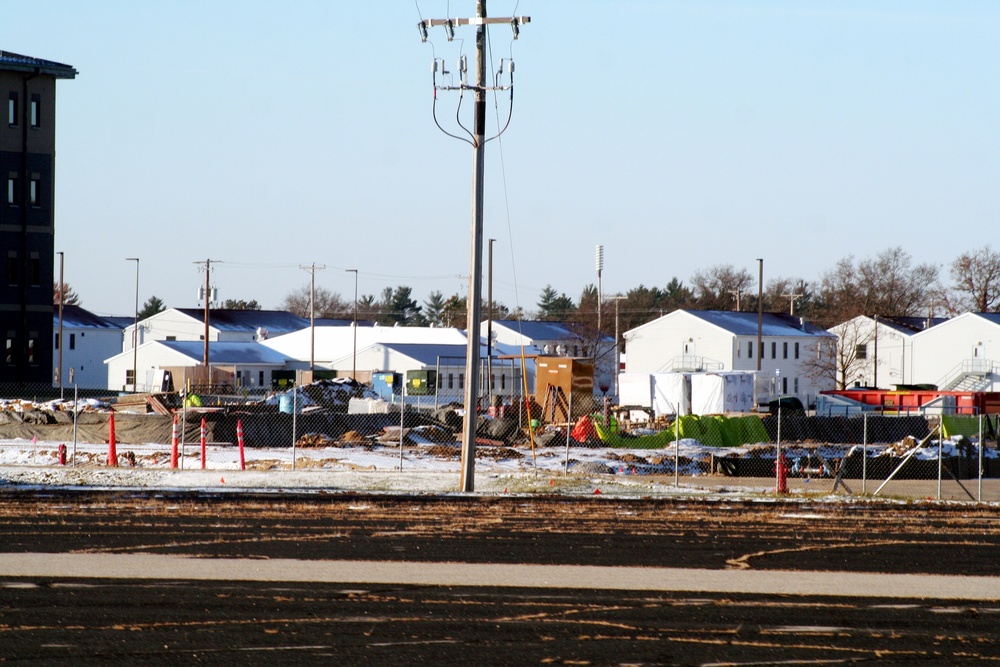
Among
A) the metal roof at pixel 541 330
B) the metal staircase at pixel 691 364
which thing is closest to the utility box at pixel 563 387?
the metal staircase at pixel 691 364

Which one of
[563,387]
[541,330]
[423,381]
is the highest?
[541,330]

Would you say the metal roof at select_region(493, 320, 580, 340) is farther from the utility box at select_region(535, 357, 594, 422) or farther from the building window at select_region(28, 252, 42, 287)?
the utility box at select_region(535, 357, 594, 422)

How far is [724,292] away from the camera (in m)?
138

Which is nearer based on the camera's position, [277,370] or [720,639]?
[720,639]

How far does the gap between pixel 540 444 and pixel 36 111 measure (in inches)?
1440

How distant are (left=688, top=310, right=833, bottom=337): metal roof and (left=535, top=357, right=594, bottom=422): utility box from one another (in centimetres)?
4798

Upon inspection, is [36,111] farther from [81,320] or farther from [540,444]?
[81,320]

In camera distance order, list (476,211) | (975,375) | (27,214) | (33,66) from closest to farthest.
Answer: (476,211), (33,66), (27,214), (975,375)

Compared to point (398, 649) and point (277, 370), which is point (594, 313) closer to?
point (277, 370)

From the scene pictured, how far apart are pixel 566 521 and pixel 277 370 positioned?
261ft

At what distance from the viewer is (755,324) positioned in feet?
311

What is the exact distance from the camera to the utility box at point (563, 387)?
44781 millimetres

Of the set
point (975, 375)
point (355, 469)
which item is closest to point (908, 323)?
point (975, 375)

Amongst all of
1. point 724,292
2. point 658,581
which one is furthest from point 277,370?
point 658,581
